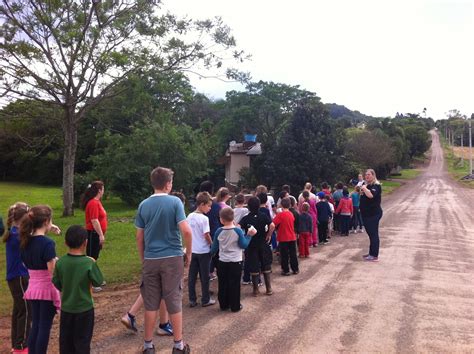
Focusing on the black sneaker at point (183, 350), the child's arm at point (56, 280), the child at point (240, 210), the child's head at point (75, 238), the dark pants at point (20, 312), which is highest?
the child's head at point (75, 238)

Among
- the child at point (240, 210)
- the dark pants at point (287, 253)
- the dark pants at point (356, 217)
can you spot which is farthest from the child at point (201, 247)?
the dark pants at point (356, 217)

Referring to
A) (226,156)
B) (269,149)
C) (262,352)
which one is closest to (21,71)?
(262,352)

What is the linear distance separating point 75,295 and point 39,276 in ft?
1.83

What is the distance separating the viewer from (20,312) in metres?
5.21

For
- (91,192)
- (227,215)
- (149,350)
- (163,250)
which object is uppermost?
(91,192)

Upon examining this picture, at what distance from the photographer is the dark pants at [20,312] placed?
5.18m

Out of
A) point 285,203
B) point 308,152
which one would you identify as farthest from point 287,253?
point 308,152

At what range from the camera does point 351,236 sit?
1425 centimetres

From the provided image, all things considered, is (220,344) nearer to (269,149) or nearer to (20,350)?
Answer: (20,350)

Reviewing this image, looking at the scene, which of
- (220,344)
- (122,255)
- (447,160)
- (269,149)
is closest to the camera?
(220,344)

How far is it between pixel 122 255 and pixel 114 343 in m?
5.70

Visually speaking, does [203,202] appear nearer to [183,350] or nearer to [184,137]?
[183,350]

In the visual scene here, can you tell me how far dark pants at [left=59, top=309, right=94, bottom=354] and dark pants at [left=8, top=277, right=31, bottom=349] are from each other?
100 cm

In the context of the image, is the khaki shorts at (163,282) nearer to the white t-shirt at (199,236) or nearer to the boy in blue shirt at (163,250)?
the boy in blue shirt at (163,250)
